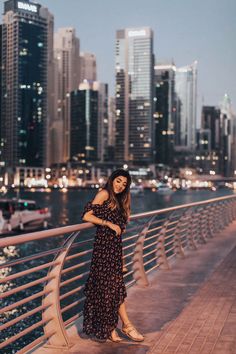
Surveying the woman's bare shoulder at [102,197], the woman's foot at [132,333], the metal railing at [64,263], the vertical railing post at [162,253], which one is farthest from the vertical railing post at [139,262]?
the woman's bare shoulder at [102,197]

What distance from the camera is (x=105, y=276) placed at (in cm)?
552

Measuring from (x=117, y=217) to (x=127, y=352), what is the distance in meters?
1.26

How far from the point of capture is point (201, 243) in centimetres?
1577

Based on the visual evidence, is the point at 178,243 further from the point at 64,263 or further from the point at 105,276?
the point at 105,276

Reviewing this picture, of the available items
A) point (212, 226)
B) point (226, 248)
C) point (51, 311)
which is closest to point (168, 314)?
point (51, 311)

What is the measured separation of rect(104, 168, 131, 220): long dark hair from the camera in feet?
18.1

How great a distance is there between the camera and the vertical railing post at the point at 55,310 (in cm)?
559

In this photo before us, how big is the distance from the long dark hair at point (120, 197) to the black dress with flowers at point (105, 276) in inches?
2.0

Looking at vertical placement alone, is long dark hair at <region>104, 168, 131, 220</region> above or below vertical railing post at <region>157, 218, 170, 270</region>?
above

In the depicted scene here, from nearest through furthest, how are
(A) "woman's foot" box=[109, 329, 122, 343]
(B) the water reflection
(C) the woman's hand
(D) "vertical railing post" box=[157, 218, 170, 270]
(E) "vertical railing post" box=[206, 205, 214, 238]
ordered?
(C) the woman's hand → (A) "woman's foot" box=[109, 329, 122, 343] → (D) "vertical railing post" box=[157, 218, 170, 270] → (E) "vertical railing post" box=[206, 205, 214, 238] → (B) the water reflection

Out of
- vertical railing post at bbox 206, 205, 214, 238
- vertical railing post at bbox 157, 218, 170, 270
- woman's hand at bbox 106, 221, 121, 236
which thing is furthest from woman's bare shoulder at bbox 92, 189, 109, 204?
vertical railing post at bbox 206, 205, 214, 238

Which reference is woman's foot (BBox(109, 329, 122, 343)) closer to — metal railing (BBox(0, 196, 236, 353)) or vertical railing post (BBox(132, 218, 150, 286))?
metal railing (BBox(0, 196, 236, 353))

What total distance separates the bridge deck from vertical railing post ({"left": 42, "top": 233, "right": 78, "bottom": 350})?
0.14m

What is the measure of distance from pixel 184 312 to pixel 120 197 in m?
2.14
